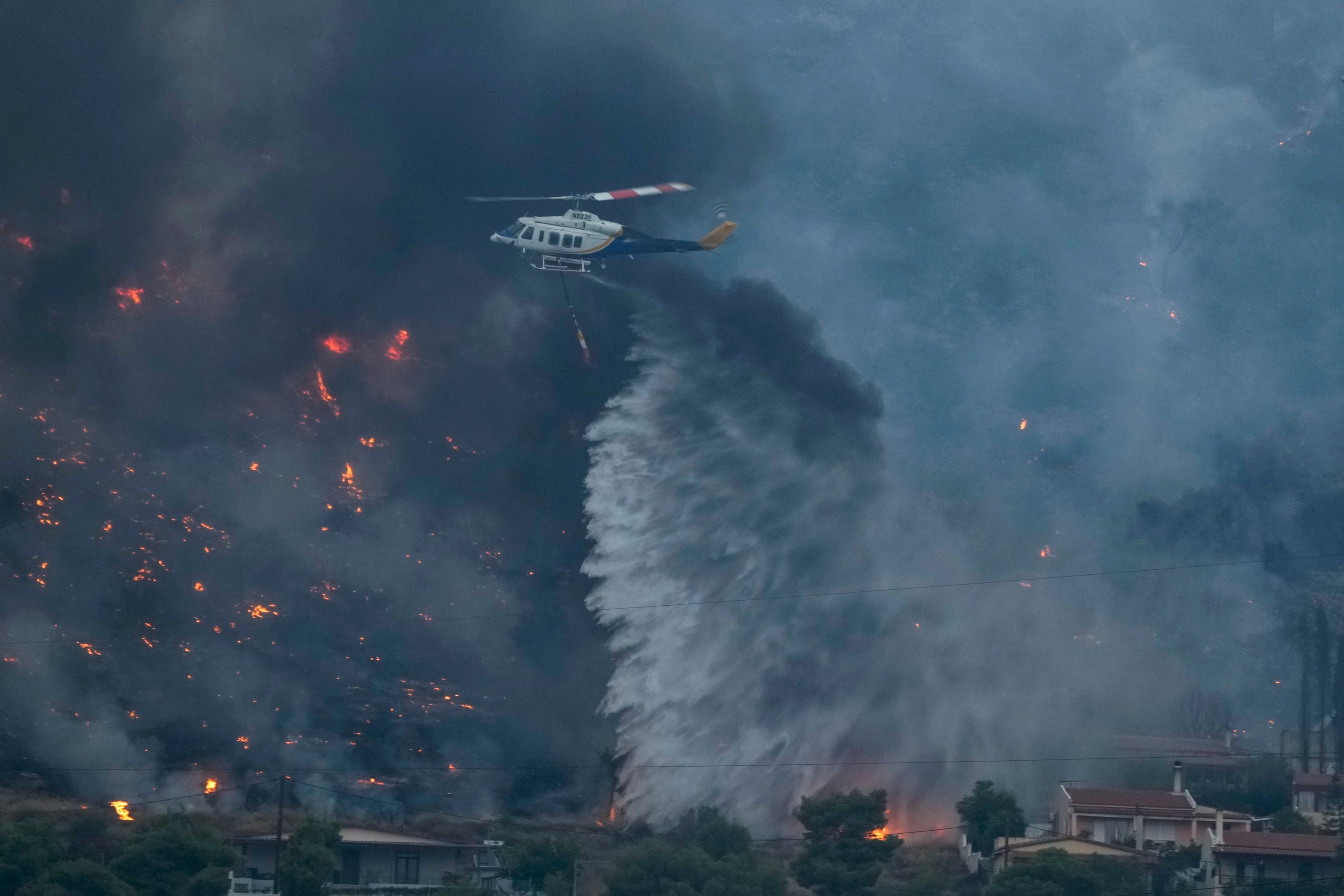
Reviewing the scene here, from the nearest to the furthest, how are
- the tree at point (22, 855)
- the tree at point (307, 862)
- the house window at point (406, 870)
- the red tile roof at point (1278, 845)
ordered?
the tree at point (22, 855)
the tree at point (307, 862)
the red tile roof at point (1278, 845)
the house window at point (406, 870)

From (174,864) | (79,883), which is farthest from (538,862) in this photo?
(79,883)

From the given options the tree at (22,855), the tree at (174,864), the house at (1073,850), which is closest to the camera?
the tree at (22,855)

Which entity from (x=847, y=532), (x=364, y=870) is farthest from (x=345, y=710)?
(x=847, y=532)

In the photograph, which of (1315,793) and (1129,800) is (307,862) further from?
(1315,793)

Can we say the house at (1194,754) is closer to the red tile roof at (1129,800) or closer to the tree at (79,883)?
the red tile roof at (1129,800)

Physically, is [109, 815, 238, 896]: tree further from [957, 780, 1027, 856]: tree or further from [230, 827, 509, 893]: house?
[957, 780, 1027, 856]: tree

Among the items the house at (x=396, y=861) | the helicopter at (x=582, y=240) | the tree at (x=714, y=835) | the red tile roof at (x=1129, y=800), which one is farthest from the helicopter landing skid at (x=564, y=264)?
the red tile roof at (x=1129, y=800)

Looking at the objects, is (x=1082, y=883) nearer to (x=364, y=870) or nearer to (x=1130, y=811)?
(x=1130, y=811)

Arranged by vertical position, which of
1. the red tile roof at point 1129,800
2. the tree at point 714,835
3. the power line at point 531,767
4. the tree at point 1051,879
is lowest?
the tree at point 1051,879
